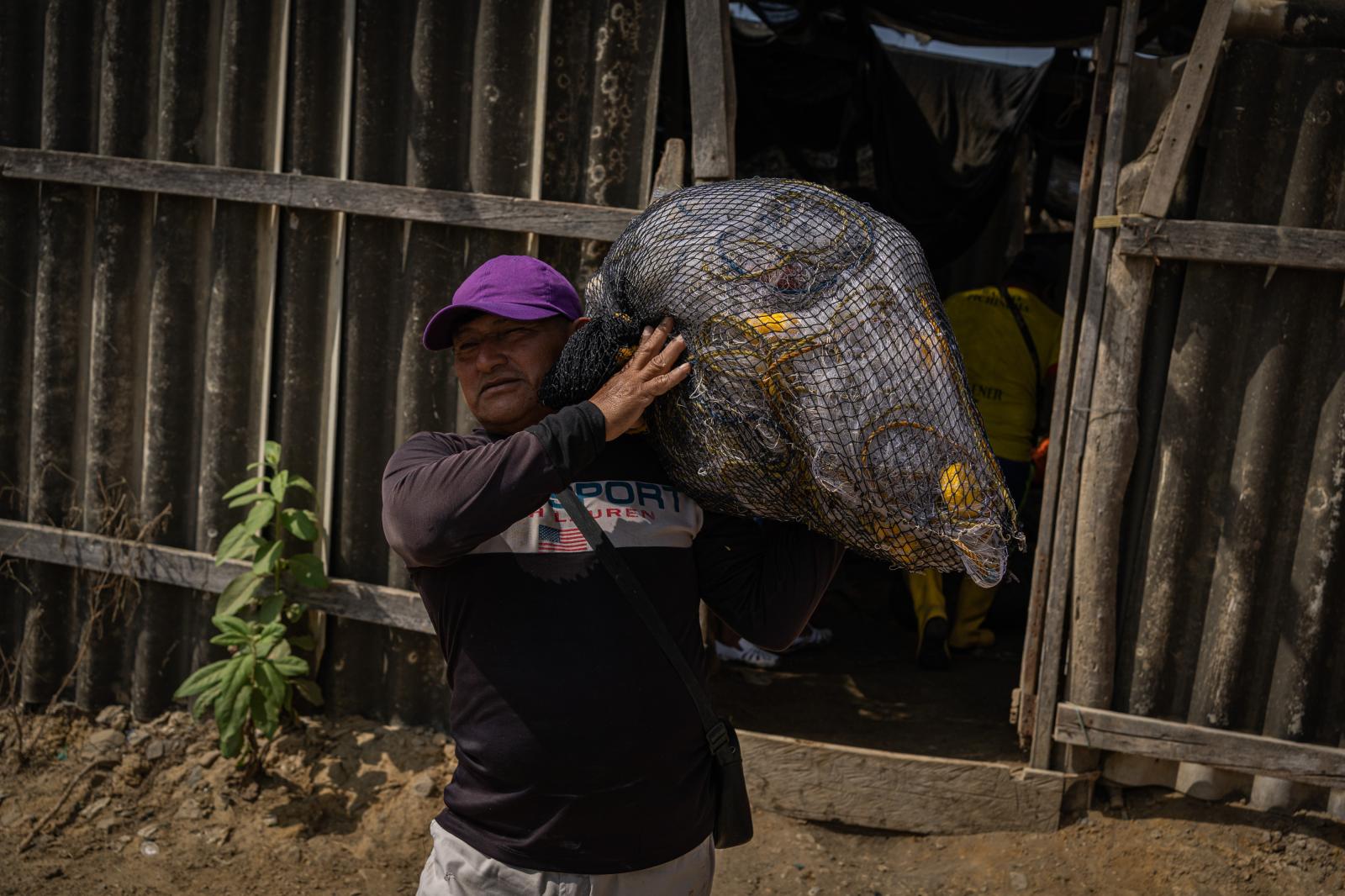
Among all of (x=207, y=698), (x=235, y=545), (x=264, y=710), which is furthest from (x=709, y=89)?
(x=207, y=698)

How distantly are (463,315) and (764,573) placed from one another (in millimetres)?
795

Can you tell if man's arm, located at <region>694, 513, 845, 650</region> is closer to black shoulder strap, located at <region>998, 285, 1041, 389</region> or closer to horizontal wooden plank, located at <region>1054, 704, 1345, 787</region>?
horizontal wooden plank, located at <region>1054, 704, 1345, 787</region>

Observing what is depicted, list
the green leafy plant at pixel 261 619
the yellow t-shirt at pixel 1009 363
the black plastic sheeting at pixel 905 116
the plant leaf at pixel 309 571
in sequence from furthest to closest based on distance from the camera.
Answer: the black plastic sheeting at pixel 905 116 → the yellow t-shirt at pixel 1009 363 → the plant leaf at pixel 309 571 → the green leafy plant at pixel 261 619

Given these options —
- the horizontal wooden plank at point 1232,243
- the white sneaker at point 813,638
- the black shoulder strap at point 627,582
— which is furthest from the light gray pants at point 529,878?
the white sneaker at point 813,638

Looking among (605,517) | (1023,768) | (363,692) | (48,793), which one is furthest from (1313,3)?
(48,793)

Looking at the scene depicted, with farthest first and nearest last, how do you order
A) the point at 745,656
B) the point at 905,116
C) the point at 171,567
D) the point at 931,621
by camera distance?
the point at 905,116
the point at 931,621
the point at 745,656
the point at 171,567

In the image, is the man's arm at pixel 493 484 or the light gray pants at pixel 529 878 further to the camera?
the light gray pants at pixel 529 878

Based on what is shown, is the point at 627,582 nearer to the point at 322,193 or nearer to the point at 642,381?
the point at 642,381

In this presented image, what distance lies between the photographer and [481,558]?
2.06 m

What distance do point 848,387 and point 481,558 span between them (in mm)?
762

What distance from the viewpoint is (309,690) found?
4238 mm

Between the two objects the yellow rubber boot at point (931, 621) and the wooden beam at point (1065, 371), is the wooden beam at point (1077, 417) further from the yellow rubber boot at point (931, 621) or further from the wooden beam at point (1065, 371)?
the yellow rubber boot at point (931, 621)

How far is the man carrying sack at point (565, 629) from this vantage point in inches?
79.3

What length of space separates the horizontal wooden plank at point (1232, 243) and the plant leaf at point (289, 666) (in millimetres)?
3286
